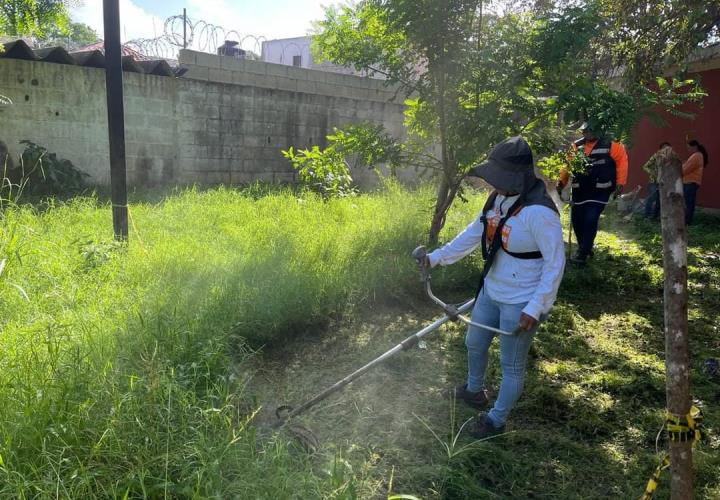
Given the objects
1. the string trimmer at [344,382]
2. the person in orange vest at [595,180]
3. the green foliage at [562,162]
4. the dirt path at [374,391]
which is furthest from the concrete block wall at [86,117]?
the string trimmer at [344,382]

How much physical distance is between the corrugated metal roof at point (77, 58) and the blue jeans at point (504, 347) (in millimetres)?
7015

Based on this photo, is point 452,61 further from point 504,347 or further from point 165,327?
point 165,327

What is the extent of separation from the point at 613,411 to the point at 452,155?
3020 mm

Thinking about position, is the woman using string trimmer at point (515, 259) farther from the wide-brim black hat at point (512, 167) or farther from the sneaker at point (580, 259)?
the sneaker at point (580, 259)

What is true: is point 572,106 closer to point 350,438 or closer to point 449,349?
point 449,349

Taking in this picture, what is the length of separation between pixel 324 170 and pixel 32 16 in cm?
312

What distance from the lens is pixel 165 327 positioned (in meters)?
2.97

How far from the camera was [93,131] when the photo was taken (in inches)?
304

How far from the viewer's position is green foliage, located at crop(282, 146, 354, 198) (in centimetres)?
559

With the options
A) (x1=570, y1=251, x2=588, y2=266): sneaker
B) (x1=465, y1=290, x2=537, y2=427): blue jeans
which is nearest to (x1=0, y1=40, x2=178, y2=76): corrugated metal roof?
(x1=570, y1=251, x2=588, y2=266): sneaker

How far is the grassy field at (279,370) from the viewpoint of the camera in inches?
84.4

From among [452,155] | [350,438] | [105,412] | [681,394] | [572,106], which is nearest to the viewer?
[681,394]

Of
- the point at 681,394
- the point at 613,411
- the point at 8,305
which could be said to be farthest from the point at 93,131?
the point at 681,394

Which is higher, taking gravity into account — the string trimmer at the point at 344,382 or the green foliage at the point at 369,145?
the green foliage at the point at 369,145
